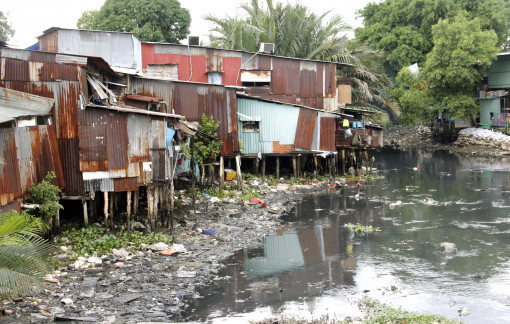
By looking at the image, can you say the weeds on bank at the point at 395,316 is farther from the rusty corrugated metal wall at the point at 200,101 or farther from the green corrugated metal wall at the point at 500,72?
the green corrugated metal wall at the point at 500,72

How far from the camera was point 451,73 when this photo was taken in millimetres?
31969

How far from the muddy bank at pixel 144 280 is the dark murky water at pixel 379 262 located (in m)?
0.46

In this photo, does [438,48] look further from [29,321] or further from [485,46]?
[29,321]

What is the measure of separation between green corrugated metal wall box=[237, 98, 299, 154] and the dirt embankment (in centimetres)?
1738

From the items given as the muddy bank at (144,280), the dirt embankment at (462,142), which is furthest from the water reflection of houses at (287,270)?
the dirt embankment at (462,142)

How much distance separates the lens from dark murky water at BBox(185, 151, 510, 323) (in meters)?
8.61

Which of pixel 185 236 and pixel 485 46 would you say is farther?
pixel 485 46

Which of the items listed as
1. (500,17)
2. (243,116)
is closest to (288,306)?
(243,116)

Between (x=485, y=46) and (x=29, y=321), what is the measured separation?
105 feet

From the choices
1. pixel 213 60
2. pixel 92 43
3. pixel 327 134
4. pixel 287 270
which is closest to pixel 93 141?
pixel 287 270

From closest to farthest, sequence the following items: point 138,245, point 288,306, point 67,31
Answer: point 288,306 → point 138,245 → point 67,31

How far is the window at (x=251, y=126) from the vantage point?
67.4 ft

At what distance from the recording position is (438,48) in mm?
32219

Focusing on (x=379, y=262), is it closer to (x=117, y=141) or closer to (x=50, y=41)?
(x=117, y=141)
